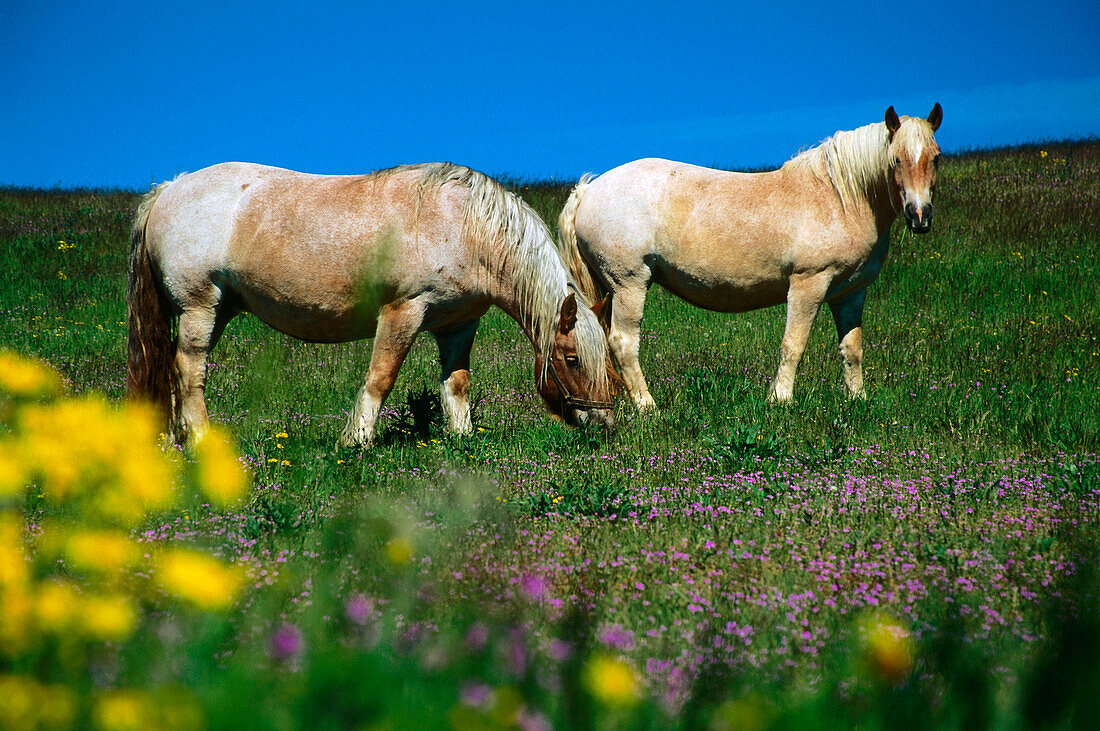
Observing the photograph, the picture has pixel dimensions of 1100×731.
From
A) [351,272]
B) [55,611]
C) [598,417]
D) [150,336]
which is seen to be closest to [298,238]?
[351,272]

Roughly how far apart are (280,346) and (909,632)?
29.1ft

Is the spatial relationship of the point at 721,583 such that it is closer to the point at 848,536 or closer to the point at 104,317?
the point at 848,536

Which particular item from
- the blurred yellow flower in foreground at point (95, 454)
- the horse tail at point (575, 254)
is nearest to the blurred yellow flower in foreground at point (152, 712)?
the blurred yellow flower in foreground at point (95, 454)

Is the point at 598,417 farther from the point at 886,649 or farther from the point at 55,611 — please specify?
the point at 55,611

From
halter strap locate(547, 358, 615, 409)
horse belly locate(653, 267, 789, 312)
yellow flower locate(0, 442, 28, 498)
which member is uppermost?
horse belly locate(653, 267, 789, 312)

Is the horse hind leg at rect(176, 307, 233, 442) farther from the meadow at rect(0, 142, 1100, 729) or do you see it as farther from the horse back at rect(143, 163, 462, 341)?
the meadow at rect(0, 142, 1100, 729)

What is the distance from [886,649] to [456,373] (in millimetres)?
4706

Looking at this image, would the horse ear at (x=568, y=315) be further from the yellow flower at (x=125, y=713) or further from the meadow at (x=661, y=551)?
the yellow flower at (x=125, y=713)

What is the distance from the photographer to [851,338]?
22.2 ft

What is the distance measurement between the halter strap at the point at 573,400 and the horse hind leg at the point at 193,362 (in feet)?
8.24

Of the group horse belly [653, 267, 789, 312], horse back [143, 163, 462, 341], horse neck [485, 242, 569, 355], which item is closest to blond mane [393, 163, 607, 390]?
horse neck [485, 242, 569, 355]

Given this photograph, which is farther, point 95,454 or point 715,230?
point 715,230

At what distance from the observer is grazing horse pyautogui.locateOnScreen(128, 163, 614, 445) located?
5172 mm

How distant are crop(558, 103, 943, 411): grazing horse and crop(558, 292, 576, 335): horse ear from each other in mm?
1704
